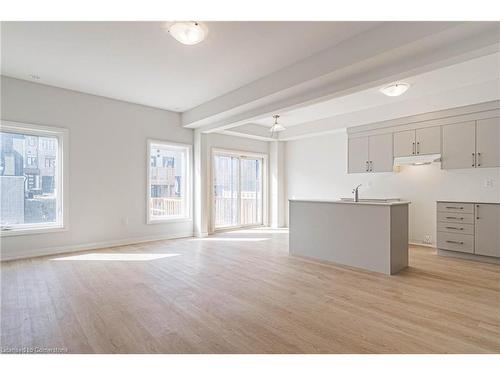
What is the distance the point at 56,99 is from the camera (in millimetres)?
4840

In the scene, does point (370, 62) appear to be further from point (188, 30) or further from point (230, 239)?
point (230, 239)

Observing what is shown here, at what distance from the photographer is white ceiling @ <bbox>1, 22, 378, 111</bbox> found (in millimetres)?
2998

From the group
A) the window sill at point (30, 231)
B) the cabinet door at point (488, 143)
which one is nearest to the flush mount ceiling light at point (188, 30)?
the window sill at point (30, 231)

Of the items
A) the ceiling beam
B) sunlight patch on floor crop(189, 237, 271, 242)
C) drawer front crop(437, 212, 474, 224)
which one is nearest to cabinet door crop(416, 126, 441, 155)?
drawer front crop(437, 212, 474, 224)

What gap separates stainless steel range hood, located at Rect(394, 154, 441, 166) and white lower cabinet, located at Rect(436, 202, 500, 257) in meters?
0.79

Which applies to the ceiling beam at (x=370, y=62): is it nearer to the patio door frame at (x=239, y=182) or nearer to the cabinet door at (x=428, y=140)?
the cabinet door at (x=428, y=140)

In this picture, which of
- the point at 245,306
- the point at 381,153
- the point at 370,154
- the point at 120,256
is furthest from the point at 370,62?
the point at 120,256

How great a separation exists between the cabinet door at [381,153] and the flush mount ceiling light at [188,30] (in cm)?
428

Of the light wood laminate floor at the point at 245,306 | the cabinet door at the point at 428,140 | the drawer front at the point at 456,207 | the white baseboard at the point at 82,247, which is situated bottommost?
the light wood laminate floor at the point at 245,306

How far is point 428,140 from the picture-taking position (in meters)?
5.14

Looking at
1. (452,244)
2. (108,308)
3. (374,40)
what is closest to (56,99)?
(108,308)

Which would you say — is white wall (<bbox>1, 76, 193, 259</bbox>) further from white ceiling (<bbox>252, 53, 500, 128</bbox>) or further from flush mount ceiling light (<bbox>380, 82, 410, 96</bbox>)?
flush mount ceiling light (<bbox>380, 82, 410, 96</bbox>)

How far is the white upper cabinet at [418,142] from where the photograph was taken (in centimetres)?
505
